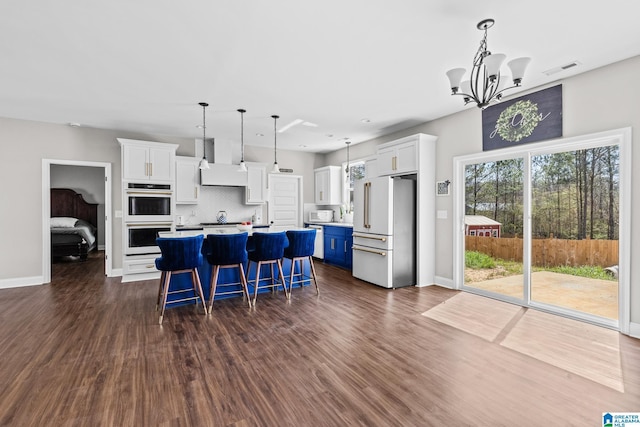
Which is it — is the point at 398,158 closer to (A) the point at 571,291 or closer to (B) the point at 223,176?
(A) the point at 571,291

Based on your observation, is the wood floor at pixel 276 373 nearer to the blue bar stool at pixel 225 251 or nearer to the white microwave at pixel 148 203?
the blue bar stool at pixel 225 251

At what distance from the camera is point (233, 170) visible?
20.6 feet

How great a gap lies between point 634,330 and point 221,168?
6.30m

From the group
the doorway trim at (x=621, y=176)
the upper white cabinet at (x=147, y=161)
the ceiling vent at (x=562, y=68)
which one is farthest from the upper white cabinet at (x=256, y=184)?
the ceiling vent at (x=562, y=68)

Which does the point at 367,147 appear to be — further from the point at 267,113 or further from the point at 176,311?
the point at 176,311

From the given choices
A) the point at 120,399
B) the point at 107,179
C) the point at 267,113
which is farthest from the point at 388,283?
the point at 107,179

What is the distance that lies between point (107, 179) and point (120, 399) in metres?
4.78

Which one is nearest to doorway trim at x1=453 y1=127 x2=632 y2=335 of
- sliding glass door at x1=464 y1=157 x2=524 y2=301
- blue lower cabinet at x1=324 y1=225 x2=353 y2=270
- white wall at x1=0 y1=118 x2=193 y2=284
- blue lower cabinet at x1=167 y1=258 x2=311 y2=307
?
sliding glass door at x1=464 y1=157 x2=524 y2=301

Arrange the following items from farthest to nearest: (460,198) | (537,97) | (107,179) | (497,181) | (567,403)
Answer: (107,179)
(460,198)
(497,181)
(537,97)
(567,403)

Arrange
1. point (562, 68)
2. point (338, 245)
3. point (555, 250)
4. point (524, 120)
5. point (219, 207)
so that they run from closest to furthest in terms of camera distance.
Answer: point (562, 68)
point (555, 250)
point (524, 120)
point (338, 245)
point (219, 207)

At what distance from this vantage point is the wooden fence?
3.21 metres

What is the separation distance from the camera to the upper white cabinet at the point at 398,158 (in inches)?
189

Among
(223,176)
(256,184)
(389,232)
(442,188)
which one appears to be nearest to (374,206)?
(389,232)

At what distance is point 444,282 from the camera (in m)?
4.79
